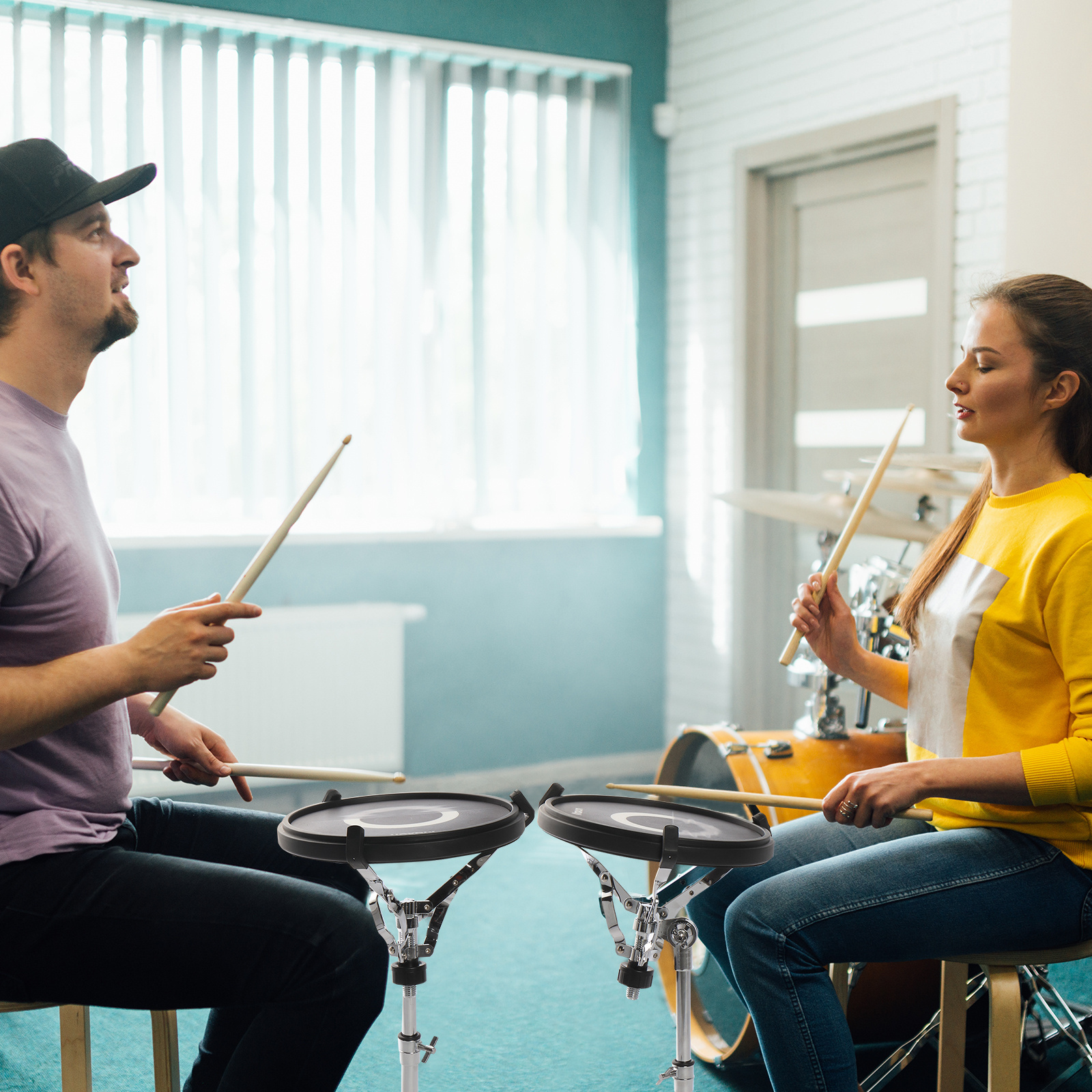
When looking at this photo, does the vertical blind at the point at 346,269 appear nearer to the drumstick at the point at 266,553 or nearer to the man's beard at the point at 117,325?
the man's beard at the point at 117,325

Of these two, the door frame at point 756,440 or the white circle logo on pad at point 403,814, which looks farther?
the door frame at point 756,440

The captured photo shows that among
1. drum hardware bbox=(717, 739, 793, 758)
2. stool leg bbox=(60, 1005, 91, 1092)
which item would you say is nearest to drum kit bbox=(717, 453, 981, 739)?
drum hardware bbox=(717, 739, 793, 758)

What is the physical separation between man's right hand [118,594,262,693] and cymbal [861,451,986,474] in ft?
3.67

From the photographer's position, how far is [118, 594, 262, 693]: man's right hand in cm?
130

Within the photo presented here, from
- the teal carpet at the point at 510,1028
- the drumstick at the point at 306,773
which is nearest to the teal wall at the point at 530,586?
the teal carpet at the point at 510,1028

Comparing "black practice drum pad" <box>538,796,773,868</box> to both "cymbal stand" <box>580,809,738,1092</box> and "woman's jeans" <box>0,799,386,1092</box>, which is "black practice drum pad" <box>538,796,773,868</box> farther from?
"woman's jeans" <box>0,799,386,1092</box>

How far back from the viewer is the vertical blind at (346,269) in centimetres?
341

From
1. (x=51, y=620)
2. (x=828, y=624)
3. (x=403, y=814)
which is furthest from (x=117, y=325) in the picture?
(x=828, y=624)

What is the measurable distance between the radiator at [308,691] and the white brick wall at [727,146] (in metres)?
1.05

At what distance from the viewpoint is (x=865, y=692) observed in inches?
91.8

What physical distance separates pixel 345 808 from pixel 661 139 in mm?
3221

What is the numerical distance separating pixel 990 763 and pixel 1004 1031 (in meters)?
0.33

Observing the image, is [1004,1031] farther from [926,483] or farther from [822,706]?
[926,483]

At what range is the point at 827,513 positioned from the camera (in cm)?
226
